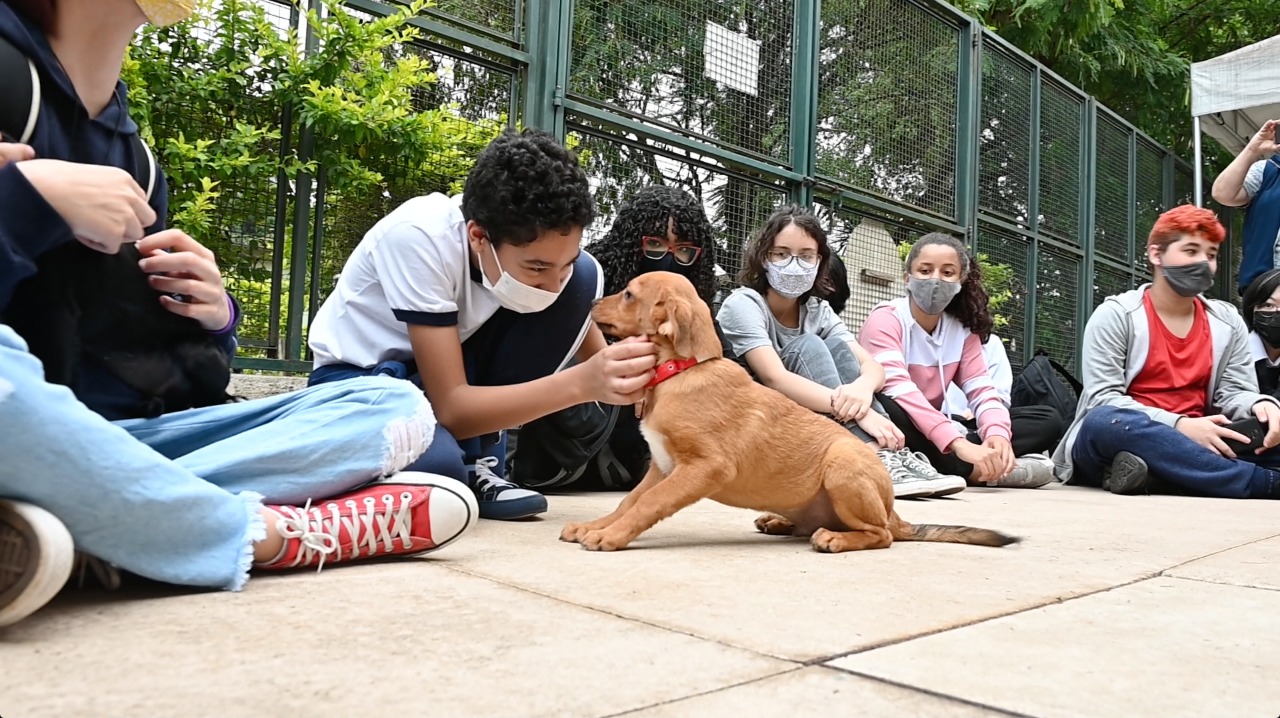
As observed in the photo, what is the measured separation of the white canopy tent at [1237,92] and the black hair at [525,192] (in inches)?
371

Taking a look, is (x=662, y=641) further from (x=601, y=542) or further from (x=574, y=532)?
(x=574, y=532)

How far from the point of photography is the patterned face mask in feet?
6.45

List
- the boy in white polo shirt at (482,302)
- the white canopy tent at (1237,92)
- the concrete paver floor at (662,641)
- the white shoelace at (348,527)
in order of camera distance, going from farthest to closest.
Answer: the white canopy tent at (1237,92), the boy in white polo shirt at (482,302), the white shoelace at (348,527), the concrete paver floor at (662,641)

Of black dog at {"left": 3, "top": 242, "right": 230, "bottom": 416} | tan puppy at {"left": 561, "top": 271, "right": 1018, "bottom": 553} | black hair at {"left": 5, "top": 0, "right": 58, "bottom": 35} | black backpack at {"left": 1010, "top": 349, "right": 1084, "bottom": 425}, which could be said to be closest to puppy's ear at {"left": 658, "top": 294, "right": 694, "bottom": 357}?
tan puppy at {"left": 561, "top": 271, "right": 1018, "bottom": 553}

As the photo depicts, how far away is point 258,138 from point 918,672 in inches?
154

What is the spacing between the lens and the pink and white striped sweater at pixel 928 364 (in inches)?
208

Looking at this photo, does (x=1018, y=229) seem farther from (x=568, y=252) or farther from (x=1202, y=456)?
(x=568, y=252)

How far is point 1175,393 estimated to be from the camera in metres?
5.84

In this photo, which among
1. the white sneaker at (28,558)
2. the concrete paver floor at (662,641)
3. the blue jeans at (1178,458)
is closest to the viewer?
the concrete paver floor at (662,641)

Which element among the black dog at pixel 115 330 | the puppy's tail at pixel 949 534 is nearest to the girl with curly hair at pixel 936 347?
the puppy's tail at pixel 949 534

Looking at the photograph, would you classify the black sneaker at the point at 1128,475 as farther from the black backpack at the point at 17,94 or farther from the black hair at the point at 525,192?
the black backpack at the point at 17,94

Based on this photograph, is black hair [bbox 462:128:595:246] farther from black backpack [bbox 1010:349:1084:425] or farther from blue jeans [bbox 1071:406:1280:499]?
black backpack [bbox 1010:349:1084:425]

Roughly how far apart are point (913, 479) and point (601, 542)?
253 centimetres

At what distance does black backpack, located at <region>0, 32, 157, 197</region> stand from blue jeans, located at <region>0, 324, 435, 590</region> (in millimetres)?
523
